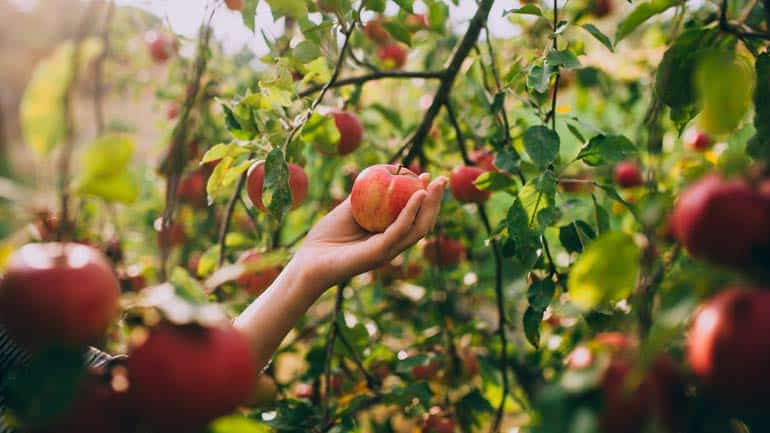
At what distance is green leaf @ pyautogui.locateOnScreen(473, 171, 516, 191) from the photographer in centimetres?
118

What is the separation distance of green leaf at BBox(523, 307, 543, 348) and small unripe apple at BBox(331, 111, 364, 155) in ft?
1.78

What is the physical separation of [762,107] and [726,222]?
0.46 m

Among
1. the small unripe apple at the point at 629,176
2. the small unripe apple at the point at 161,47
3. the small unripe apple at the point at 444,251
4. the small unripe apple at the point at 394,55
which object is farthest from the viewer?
the small unripe apple at the point at 161,47

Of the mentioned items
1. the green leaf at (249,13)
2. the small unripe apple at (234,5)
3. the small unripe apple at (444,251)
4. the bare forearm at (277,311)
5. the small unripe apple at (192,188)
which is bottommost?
the small unripe apple at (444,251)

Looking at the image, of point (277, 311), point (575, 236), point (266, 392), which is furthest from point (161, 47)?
point (575, 236)

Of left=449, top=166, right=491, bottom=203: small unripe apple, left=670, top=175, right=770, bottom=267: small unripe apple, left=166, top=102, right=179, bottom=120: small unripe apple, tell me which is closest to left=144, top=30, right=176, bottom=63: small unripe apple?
left=166, top=102, right=179, bottom=120: small unripe apple

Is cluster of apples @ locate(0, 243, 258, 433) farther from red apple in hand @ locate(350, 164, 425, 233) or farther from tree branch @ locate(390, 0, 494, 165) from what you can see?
tree branch @ locate(390, 0, 494, 165)

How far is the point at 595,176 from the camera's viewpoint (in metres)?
2.24

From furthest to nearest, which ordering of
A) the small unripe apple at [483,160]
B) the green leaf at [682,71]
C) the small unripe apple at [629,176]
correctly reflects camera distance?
the small unripe apple at [629,176] → the small unripe apple at [483,160] → the green leaf at [682,71]

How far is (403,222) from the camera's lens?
1024 mm

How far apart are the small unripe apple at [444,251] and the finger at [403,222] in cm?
74

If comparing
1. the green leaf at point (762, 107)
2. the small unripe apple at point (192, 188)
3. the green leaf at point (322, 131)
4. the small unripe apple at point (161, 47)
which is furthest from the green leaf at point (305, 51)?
the small unripe apple at point (161, 47)

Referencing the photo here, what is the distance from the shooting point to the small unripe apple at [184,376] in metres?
0.43

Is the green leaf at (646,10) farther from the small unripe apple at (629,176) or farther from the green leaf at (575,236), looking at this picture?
the small unripe apple at (629,176)
